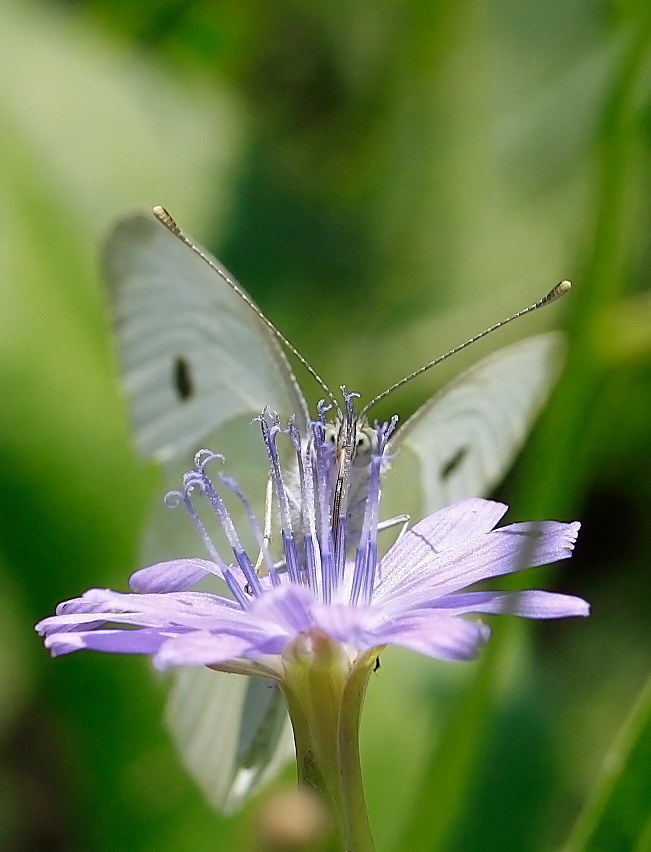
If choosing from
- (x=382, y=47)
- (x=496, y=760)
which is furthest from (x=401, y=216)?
(x=496, y=760)

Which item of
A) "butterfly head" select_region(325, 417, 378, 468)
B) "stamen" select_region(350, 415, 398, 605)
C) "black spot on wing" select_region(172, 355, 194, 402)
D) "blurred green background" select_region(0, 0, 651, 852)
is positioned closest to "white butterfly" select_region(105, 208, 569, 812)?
"black spot on wing" select_region(172, 355, 194, 402)

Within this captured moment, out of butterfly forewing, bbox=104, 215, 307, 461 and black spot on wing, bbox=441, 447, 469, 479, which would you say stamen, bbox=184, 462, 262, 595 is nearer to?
butterfly forewing, bbox=104, 215, 307, 461

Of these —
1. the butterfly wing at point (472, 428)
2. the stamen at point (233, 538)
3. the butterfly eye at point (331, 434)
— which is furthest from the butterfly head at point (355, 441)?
the stamen at point (233, 538)

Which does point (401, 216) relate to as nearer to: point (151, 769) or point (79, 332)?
point (79, 332)

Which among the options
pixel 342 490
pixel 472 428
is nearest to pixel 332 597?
pixel 342 490

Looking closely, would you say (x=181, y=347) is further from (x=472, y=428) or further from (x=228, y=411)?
(x=472, y=428)
